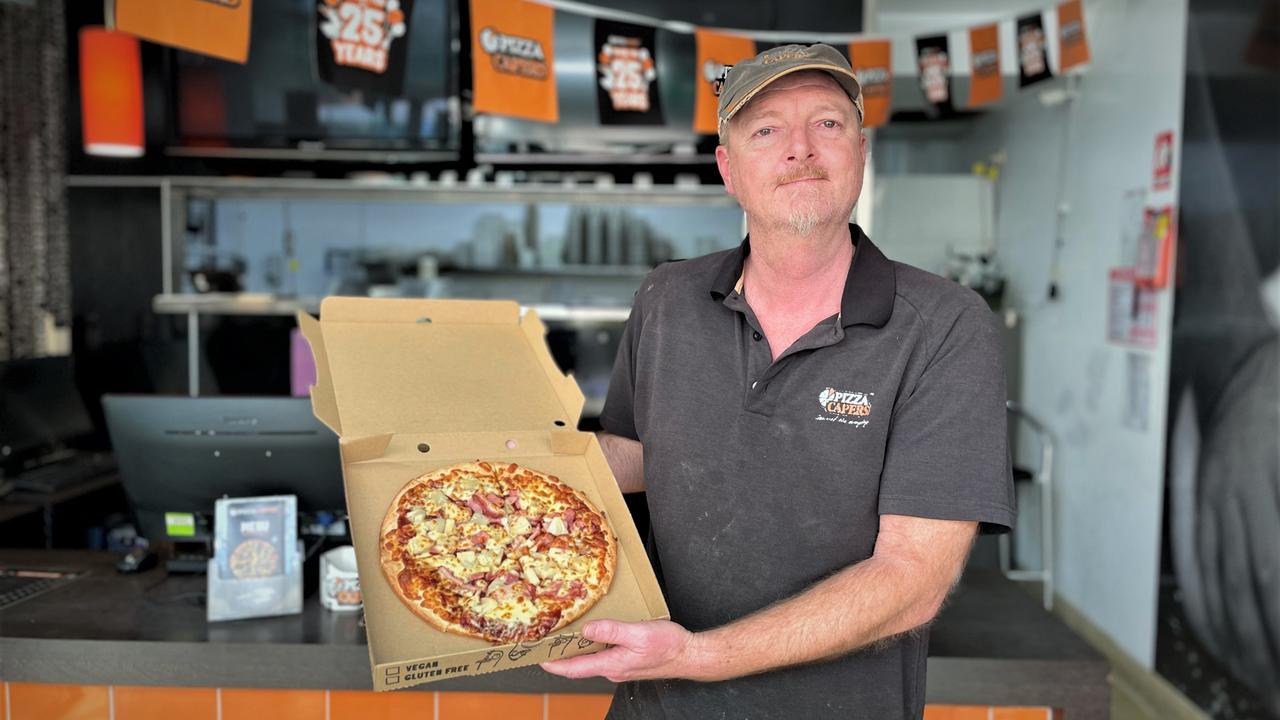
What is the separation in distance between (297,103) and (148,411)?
11.1 feet

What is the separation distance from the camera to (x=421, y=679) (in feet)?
3.47

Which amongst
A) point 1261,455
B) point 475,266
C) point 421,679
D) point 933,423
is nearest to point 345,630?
point 421,679

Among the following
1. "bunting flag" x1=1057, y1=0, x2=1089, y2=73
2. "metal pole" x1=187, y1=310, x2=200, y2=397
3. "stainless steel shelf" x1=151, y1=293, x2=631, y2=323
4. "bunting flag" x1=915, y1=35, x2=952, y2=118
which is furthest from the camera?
"metal pole" x1=187, y1=310, x2=200, y2=397

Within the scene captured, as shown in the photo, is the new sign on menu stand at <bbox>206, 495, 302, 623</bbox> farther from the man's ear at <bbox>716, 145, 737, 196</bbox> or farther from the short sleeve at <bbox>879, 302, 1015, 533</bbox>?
the short sleeve at <bbox>879, 302, 1015, 533</bbox>

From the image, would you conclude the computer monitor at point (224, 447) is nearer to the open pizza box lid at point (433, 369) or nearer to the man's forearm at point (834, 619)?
the open pizza box lid at point (433, 369)

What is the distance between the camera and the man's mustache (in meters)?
1.29

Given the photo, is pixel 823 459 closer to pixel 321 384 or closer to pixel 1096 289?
pixel 321 384

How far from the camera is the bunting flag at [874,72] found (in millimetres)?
3850

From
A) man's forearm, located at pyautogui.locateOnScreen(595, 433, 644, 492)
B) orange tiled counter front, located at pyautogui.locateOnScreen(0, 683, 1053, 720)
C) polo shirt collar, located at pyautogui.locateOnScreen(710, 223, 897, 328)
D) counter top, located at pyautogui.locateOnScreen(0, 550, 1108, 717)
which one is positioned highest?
polo shirt collar, located at pyautogui.locateOnScreen(710, 223, 897, 328)

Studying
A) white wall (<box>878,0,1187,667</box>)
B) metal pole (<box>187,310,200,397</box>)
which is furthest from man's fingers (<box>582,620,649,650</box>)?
metal pole (<box>187,310,200,397</box>)

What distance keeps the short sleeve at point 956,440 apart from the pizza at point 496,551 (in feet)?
1.34

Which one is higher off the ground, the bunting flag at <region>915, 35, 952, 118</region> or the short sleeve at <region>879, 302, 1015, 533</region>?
the bunting flag at <region>915, 35, 952, 118</region>

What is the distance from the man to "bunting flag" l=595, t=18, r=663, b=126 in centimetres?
228

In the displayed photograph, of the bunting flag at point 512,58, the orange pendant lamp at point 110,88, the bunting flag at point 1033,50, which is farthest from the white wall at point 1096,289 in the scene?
the orange pendant lamp at point 110,88
